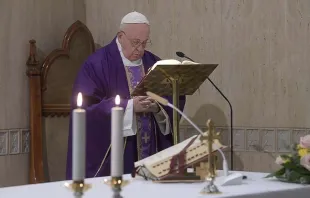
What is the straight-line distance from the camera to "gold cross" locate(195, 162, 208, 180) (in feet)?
11.3

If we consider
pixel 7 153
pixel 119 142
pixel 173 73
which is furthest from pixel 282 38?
pixel 119 142

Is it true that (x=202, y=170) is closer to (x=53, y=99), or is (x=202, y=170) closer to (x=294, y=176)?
(x=294, y=176)

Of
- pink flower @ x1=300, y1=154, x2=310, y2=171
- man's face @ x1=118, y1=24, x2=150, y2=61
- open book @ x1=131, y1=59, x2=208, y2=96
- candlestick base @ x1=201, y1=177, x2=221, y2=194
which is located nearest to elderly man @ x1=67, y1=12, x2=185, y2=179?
man's face @ x1=118, y1=24, x2=150, y2=61

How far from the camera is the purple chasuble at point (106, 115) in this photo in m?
5.58

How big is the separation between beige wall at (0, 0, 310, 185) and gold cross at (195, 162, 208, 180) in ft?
9.31

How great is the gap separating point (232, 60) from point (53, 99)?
171 cm

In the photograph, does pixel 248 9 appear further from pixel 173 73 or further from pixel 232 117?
pixel 173 73

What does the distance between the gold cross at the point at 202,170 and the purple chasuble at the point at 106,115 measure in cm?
200

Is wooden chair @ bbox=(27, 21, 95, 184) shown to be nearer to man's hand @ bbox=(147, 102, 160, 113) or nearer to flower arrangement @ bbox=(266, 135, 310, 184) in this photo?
man's hand @ bbox=(147, 102, 160, 113)

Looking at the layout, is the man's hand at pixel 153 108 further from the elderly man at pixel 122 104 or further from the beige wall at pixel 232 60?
the beige wall at pixel 232 60

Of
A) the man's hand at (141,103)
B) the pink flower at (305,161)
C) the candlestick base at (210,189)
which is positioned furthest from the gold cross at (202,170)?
the man's hand at (141,103)

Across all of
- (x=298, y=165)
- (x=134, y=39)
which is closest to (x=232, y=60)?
(x=134, y=39)

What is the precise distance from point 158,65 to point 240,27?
2220mm

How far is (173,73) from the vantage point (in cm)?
453
